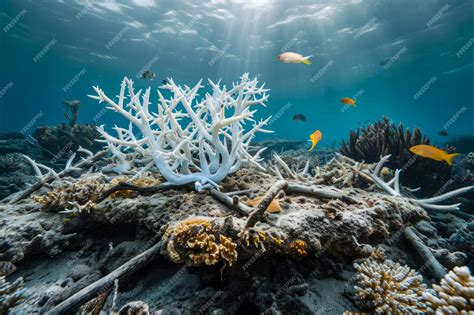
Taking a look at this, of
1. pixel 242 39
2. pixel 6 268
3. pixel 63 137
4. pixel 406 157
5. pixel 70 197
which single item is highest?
pixel 242 39

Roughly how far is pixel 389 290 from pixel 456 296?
0.47 m

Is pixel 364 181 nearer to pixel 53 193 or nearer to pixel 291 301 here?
pixel 291 301

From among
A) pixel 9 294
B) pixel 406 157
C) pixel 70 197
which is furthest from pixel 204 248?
pixel 406 157

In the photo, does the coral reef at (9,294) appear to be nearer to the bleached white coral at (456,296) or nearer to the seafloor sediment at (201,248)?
the seafloor sediment at (201,248)

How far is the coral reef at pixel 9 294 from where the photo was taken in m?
1.96

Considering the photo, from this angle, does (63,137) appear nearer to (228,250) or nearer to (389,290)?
(228,250)

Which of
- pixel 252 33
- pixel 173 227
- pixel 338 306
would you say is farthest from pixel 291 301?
pixel 252 33

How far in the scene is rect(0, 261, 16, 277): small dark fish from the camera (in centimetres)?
225

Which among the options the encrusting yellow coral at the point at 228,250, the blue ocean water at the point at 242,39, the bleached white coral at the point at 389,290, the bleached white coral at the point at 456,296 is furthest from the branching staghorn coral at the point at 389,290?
the blue ocean water at the point at 242,39

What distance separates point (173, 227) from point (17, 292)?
1505mm

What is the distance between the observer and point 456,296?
172 cm

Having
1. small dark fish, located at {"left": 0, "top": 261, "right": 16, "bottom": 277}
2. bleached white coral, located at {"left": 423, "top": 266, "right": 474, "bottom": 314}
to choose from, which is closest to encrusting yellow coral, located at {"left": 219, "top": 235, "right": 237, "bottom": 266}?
bleached white coral, located at {"left": 423, "top": 266, "right": 474, "bottom": 314}

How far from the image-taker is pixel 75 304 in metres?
1.81

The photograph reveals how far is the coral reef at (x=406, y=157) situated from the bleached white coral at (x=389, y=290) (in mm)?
4854
